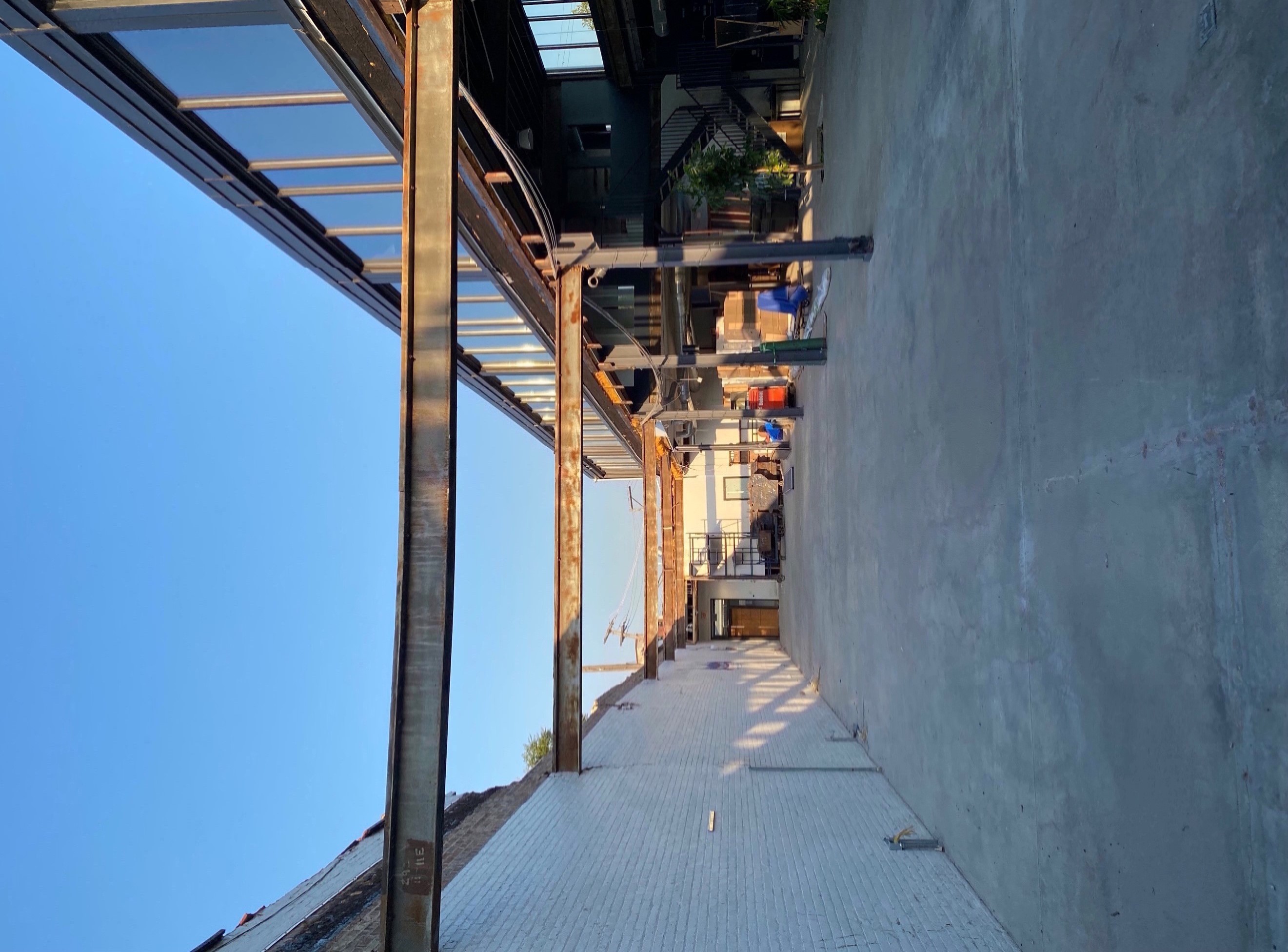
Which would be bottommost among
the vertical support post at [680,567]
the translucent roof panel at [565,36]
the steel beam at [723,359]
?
the vertical support post at [680,567]

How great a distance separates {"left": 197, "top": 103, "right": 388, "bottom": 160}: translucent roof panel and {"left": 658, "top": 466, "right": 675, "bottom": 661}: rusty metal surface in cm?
1213

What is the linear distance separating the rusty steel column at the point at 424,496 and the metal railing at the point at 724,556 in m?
17.4

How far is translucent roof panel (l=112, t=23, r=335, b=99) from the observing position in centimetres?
454

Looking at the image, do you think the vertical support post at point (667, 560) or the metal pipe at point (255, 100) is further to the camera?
the vertical support post at point (667, 560)

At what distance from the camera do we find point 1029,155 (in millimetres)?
3447

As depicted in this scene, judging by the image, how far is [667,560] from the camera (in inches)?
691

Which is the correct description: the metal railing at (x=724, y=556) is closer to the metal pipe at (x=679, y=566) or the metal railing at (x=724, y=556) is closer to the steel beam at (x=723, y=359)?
the metal pipe at (x=679, y=566)

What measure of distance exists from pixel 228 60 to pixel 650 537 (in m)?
11.9

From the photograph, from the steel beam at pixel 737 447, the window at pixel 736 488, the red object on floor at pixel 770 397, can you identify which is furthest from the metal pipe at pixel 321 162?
the window at pixel 736 488

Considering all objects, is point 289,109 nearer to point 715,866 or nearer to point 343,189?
point 343,189

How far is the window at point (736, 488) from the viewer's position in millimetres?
22587

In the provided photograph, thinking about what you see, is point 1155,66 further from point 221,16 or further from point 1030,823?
point 221,16

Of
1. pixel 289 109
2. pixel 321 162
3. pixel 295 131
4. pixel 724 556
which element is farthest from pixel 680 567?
pixel 289 109

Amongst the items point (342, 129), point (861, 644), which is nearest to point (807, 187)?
Result: point (861, 644)
